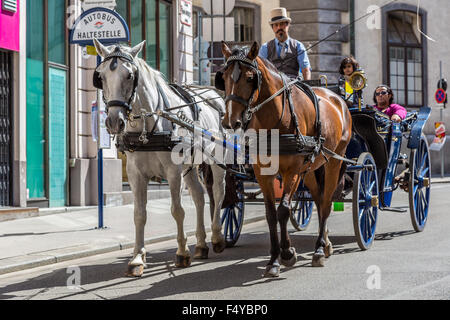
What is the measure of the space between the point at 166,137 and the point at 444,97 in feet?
63.9

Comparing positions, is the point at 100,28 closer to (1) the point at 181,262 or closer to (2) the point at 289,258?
(1) the point at 181,262

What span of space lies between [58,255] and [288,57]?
3712 millimetres

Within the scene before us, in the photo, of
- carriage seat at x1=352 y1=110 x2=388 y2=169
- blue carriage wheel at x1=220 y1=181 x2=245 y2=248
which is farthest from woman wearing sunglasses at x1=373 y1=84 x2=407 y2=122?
blue carriage wheel at x1=220 y1=181 x2=245 y2=248

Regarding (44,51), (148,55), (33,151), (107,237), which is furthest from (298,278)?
(148,55)

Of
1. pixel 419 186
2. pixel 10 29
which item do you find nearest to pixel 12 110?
pixel 10 29

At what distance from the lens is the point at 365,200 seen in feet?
27.1

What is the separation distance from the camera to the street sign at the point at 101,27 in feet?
34.0

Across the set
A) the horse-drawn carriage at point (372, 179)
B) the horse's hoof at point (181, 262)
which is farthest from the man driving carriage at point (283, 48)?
the horse's hoof at point (181, 262)

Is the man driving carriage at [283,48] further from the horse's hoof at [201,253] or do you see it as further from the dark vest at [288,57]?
the horse's hoof at [201,253]

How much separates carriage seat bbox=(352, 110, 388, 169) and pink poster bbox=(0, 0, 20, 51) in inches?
255

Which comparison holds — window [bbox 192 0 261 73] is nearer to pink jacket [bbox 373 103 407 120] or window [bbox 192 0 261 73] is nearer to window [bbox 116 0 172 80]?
window [bbox 116 0 172 80]

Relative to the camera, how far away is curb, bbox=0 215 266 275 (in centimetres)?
769
